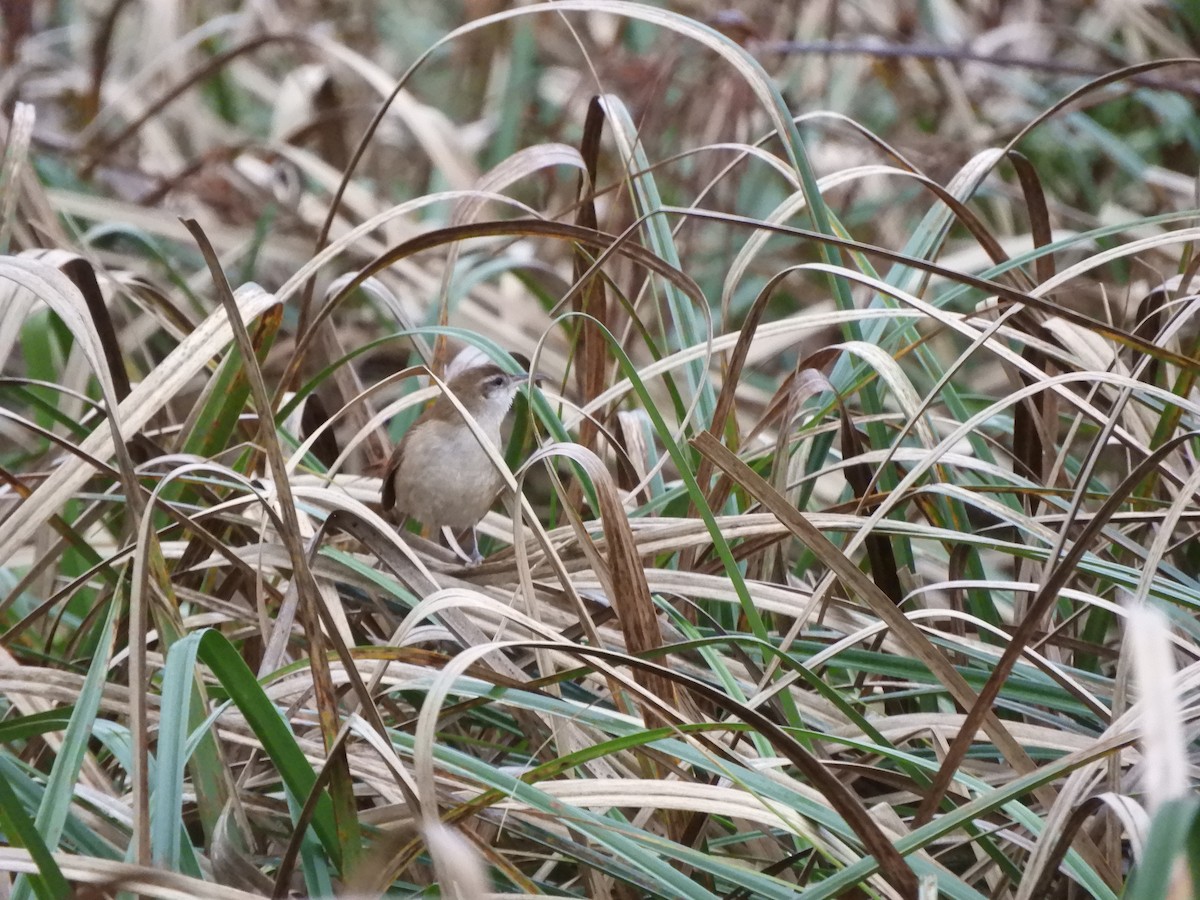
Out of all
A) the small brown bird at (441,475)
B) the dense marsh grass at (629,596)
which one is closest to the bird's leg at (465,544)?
the small brown bird at (441,475)

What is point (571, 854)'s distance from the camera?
1.64 meters

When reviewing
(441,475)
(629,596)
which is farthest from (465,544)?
(629,596)

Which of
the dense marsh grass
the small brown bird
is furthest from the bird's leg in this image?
the dense marsh grass

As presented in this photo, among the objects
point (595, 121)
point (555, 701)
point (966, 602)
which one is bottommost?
point (966, 602)

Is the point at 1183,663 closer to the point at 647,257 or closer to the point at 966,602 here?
the point at 966,602

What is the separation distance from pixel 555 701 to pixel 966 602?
1063mm

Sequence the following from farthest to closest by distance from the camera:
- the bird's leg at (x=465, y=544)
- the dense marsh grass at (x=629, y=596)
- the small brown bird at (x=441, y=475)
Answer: the bird's leg at (x=465, y=544), the small brown bird at (x=441, y=475), the dense marsh grass at (x=629, y=596)

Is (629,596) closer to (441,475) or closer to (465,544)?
(441,475)

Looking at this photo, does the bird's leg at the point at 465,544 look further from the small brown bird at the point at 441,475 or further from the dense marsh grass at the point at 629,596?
the dense marsh grass at the point at 629,596

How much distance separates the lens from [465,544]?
3.67m

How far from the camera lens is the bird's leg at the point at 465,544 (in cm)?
304

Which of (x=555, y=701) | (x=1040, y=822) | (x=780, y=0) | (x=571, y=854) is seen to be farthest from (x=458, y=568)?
(x=780, y=0)

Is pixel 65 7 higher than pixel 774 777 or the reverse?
higher

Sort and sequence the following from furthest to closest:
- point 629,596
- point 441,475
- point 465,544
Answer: point 465,544 → point 441,475 → point 629,596
